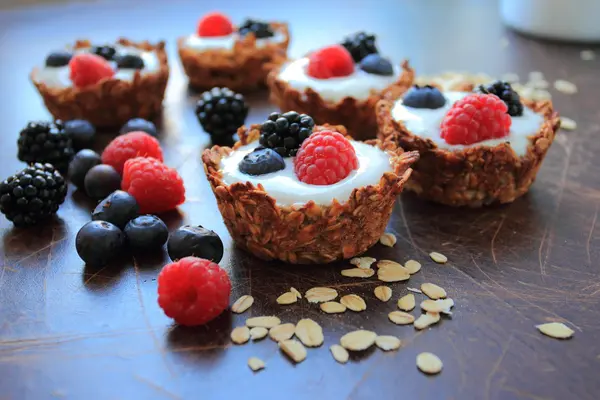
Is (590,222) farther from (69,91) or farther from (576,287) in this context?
(69,91)

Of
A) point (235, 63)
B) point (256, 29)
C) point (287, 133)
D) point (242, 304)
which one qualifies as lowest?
point (242, 304)

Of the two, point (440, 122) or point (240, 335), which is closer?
point (240, 335)

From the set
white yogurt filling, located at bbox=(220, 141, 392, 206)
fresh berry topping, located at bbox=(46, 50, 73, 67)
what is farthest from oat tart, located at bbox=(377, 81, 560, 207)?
fresh berry topping, located at bbox=(46, 50, 73, 67)

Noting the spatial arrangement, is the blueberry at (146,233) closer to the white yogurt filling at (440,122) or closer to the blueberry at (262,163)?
the blueberry at (262,163)

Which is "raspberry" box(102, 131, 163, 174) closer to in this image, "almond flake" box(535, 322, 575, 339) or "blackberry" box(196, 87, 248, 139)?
"blackberry" box(196, 87, 248, 139)

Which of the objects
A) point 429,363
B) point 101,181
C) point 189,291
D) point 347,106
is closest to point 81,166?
point 101,181

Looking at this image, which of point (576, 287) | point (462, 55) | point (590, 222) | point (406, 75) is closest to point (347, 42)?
point (406, 75)

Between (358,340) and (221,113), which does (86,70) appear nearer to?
(221,113)

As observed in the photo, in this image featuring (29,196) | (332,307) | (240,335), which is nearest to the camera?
(240,335)
